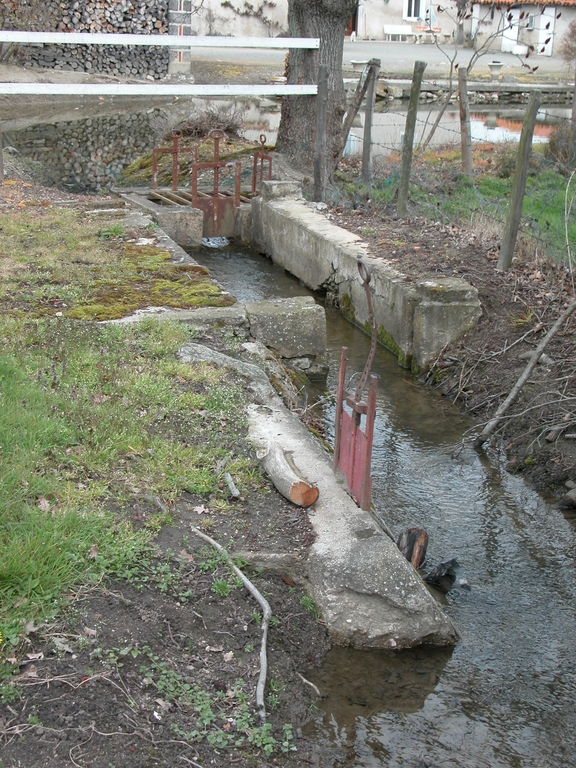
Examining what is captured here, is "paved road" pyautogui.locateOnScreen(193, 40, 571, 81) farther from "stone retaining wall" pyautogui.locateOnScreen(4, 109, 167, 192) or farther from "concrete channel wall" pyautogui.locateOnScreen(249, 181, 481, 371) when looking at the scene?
"concrete channel wall" pyautogui.locateOnScreen(249, 181, 481, 371)

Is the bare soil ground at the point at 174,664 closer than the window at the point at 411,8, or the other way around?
the bare soil ground at the point at 174,664

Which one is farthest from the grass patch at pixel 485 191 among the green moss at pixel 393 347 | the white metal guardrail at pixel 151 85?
the white metal guardrail at pixel 151 85

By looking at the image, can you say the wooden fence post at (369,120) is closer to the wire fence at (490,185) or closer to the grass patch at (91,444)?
the wire fence at (490,185)

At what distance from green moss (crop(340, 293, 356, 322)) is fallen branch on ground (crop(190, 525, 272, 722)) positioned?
5.37 meters

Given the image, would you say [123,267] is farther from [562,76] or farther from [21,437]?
[562,76]

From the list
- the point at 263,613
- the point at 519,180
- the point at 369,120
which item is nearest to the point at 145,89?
the point at 369,120

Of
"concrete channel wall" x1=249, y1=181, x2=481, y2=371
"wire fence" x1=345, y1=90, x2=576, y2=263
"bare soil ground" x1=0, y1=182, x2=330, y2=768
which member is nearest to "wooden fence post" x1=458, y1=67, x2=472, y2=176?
"wire fence" x1=345, y1=90, x2=576, y2=263

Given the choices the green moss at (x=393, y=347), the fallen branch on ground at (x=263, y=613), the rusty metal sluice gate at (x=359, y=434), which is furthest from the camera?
the green moss at (x=393, y=347)

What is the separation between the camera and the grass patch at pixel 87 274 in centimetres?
679

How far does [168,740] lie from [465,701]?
1.42 m

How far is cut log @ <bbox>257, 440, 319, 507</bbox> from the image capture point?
4344 mm

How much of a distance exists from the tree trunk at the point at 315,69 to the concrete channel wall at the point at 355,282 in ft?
8.54

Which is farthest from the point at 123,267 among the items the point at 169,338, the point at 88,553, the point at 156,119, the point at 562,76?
the point at 562,76

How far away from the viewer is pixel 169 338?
611cm
